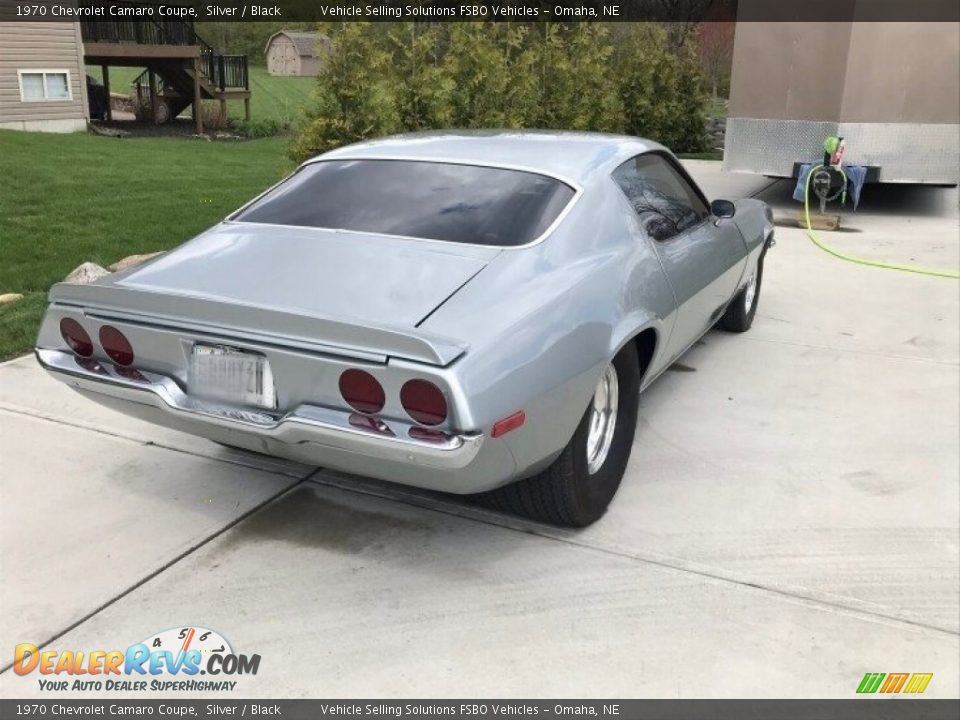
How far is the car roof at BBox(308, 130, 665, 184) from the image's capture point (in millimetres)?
3836

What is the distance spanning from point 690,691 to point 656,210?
2.36 metres

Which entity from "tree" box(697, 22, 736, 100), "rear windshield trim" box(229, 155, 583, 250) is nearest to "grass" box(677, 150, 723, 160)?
"tree" box(697, 22, 736, 100)

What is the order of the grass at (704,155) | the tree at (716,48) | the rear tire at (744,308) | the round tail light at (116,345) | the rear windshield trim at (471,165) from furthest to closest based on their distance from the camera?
the tree at (716,48) → the grass at (704,155) → the rear tire at (744,308) → the rear windshield trim at (471,165) → the round tail light at (116,345)

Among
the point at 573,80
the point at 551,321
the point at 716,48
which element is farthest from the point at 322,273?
the point at 716,48

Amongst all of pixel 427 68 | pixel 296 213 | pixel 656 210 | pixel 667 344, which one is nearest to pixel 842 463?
pixel 667 344

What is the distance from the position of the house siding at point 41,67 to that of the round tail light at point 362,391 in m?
19.5

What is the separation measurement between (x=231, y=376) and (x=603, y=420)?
58.8 inches

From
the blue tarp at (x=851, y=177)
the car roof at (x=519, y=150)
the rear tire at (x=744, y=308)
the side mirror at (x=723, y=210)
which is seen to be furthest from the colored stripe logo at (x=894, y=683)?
the blue tarp at (x=851, y=177)

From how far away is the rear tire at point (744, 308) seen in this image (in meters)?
5.82

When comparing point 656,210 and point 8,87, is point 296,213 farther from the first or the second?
point 8,87

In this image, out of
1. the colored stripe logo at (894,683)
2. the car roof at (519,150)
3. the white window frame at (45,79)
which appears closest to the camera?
the colored stripe logo at (894,683)

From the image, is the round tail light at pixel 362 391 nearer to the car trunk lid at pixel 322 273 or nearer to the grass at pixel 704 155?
the car trunk lid at pixel 322 273

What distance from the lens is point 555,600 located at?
9.73 ft

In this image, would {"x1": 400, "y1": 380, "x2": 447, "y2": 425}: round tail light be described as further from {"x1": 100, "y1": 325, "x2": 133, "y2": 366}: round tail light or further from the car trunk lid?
{"x1": 100, "y1": 325, "x2": 133, "y2": 366}: round tail light
